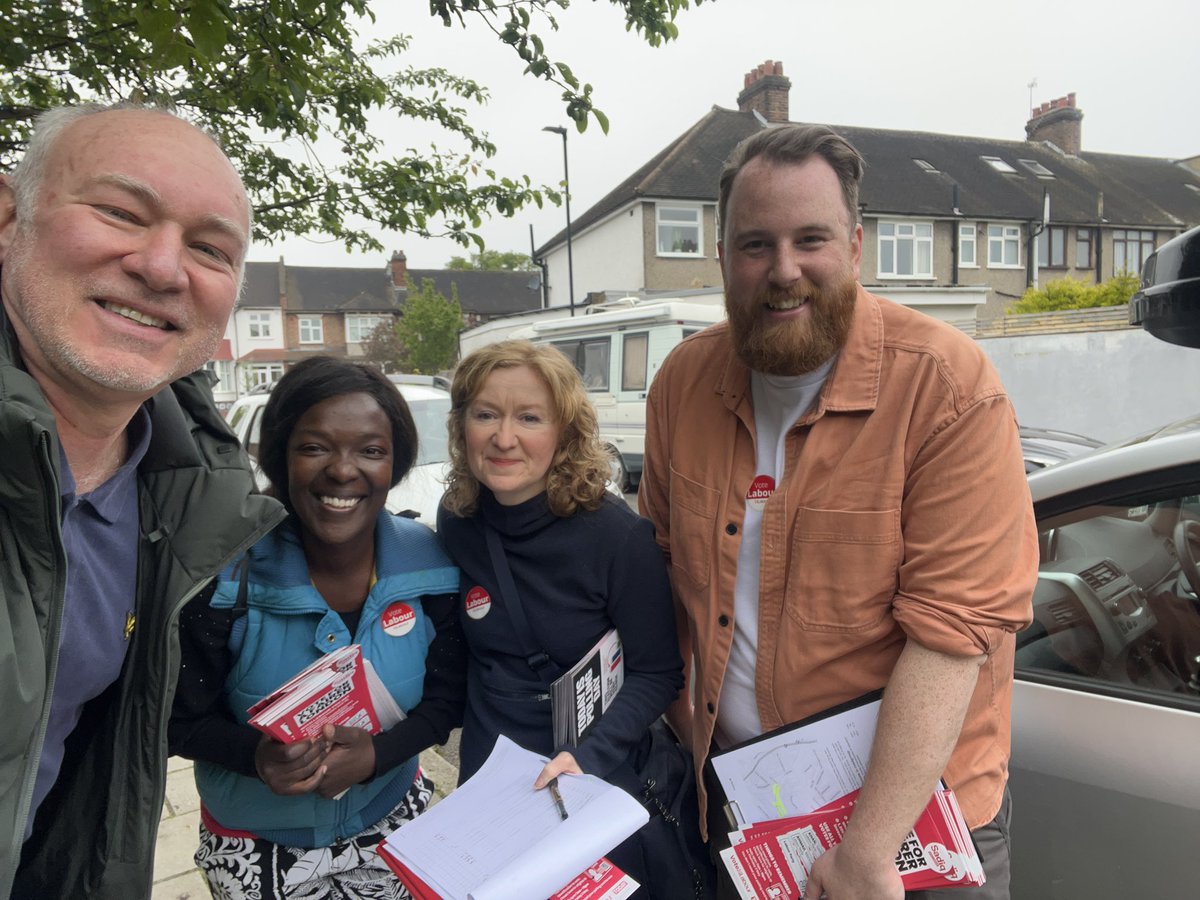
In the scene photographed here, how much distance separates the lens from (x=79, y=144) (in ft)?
4.68

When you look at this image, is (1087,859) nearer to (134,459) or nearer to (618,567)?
(618,567)

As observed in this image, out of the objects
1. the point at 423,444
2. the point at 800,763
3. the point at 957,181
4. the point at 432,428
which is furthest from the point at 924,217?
the point at 800,763

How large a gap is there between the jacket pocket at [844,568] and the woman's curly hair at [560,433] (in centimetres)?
57

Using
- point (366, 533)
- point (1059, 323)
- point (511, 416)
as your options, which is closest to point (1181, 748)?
point (511, 416)

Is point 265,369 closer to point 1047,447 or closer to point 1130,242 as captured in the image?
point 1130,242

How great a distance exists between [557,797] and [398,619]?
603 millimetres

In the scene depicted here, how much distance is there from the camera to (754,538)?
66.4 inches

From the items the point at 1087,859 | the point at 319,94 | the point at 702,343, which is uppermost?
the point at 319,94

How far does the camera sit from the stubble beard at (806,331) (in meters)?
1.62

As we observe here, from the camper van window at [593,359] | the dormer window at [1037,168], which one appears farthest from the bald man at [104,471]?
the dormer window at [1037,168]

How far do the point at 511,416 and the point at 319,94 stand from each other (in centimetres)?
305

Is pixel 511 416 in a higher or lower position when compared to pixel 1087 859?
higher

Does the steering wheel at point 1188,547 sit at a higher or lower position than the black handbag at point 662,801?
higher

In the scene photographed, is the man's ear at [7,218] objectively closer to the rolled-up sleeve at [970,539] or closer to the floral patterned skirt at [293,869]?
the floral patterned skirt at [293,869]
